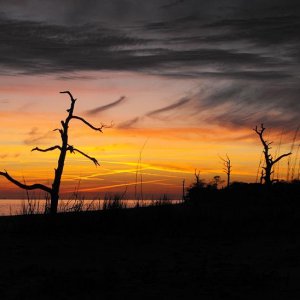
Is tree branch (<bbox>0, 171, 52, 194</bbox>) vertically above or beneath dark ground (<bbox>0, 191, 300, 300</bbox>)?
above

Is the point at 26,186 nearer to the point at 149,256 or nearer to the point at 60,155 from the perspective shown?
the point at 60,155

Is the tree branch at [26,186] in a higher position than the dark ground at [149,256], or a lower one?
higher

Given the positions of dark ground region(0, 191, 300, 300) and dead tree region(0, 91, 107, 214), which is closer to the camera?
dark ground region(0, 191, 300, 300)

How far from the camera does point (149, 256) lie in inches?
406

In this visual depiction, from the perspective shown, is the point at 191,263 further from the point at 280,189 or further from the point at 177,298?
the point at 280,189

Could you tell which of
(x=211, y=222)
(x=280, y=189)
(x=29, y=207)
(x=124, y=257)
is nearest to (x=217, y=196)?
(x=280, y=189)

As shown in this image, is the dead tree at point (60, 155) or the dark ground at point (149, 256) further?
the dead tree at point (60, 155)

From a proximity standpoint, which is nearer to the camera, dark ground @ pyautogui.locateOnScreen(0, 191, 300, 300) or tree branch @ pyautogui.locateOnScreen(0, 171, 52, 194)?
dark ground @ pyautogui.locateOnScreen(0, 191, 300, 300)

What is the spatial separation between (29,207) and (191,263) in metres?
6.62

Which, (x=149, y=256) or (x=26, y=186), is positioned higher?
(x=26, y=186)

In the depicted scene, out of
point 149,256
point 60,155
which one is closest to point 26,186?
point 60,155

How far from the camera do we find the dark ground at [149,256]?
7145 millimetres

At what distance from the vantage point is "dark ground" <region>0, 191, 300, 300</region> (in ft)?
23.4

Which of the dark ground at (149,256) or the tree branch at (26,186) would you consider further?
the tree branch at (26,186)
